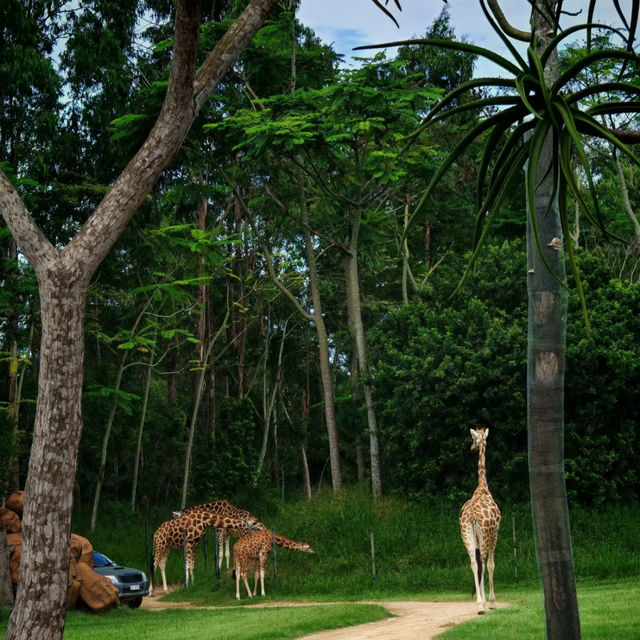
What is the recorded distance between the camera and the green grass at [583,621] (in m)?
10.4

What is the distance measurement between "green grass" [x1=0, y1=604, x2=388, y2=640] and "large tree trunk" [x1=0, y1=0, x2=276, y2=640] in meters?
3.84

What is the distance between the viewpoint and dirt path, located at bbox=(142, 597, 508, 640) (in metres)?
11.8

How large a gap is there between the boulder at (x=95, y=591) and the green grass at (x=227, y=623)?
75 cm

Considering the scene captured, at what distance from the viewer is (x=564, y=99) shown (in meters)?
6.25

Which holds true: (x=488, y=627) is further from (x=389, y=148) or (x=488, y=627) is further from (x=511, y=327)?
(x=389, y=148)

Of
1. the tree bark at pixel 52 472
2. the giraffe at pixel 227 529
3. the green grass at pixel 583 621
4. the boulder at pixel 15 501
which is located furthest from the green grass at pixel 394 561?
the tree bark at pixel 52 472

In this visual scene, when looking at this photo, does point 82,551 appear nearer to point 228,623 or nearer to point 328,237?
point 228,623

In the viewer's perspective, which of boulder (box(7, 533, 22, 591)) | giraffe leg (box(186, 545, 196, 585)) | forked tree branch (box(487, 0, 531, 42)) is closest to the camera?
forked tree branch (box(487, 0, 531, 42))

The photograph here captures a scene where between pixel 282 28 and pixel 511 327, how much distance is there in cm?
937

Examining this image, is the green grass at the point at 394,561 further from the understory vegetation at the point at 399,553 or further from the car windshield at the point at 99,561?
the car windshield at the point at 99,561

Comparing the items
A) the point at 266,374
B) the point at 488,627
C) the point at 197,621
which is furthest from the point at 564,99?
the point at 266,374

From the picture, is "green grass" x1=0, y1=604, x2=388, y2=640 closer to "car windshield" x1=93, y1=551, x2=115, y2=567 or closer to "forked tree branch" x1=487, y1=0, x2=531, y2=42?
"car windshield" x1=93, y1=551, x2=115, y2=567

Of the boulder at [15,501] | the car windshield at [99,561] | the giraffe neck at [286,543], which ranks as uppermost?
the boulder at [15,501]

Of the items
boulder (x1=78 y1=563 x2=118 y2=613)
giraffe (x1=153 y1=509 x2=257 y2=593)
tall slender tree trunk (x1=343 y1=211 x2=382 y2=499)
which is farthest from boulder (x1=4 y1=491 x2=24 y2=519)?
tall slender tree trunk (x1=343 y1=211 x2=382 y2=499)
